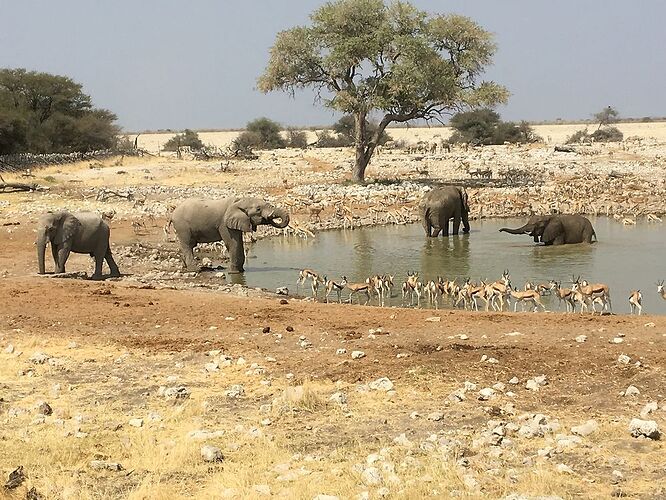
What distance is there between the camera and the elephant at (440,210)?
26812mm

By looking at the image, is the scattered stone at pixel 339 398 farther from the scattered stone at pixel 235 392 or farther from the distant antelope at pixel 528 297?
the distant antelope at pixel 528 297

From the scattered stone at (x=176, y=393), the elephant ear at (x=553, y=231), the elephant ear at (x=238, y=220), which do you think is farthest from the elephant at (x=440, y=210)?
the scattered stone at (x=176, y=393)

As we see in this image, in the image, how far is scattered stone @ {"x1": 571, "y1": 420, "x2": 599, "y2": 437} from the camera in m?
7.07

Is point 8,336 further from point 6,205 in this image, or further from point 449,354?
point 6,205

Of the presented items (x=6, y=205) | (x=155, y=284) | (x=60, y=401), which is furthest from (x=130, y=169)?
(x=60, y=401)

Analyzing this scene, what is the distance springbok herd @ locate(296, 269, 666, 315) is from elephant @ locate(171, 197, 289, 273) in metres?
2.84

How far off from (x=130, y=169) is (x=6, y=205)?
1538 centimetres

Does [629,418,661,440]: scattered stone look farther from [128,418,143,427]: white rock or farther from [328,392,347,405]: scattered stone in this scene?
[128,418,143,427]: white rock

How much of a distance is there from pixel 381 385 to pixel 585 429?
2.32 m

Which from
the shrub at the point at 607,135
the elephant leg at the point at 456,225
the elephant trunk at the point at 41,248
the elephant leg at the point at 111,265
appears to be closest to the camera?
the elephant trunk at the point at 41,248

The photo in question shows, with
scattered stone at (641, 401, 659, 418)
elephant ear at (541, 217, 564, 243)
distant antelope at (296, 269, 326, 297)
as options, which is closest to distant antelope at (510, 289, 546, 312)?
distant antelope at (296, 269, 326, 297)

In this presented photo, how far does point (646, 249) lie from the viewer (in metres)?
22.4

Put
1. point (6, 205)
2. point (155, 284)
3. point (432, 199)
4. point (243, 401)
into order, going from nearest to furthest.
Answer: point (243, 401)
point (155, 284)
point (432, 199)
point (6, 205)

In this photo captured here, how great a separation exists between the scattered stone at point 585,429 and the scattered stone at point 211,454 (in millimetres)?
3038
